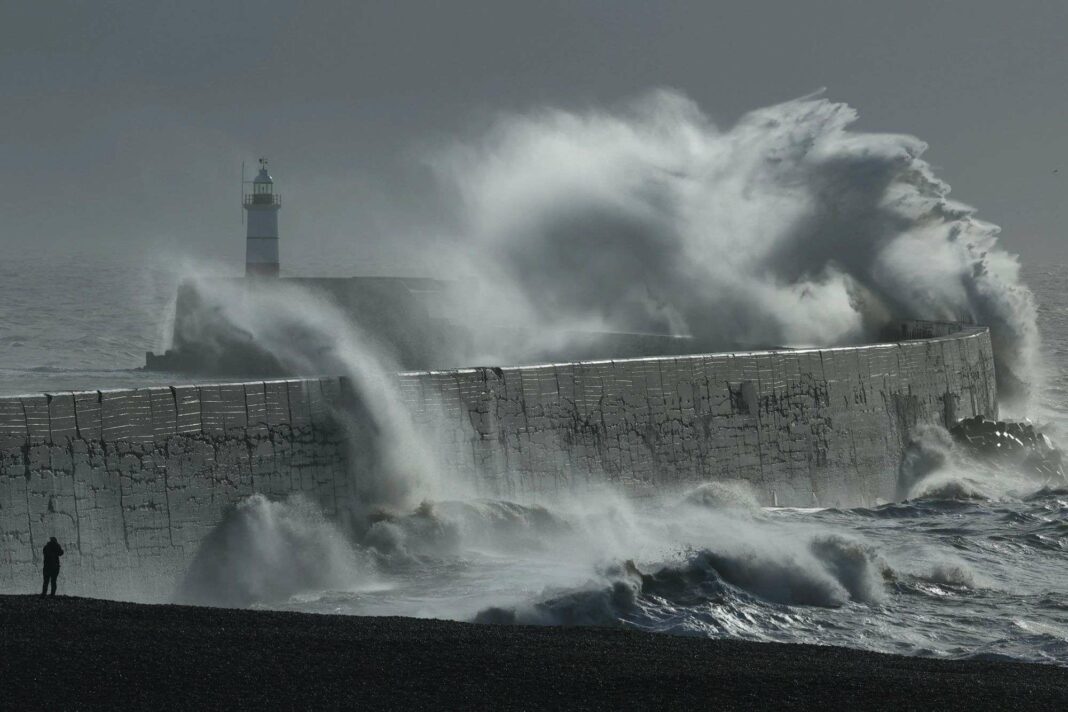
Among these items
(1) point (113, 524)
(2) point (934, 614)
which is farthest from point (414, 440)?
(2) point (934, 614)

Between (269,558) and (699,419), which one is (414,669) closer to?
(269,558)

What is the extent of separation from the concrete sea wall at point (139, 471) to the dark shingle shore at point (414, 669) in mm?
1483

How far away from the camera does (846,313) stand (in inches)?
931

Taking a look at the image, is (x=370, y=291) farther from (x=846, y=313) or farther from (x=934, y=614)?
(x=934, y=614)

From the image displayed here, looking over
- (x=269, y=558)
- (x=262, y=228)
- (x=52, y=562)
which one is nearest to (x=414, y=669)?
(x=52, y=562)

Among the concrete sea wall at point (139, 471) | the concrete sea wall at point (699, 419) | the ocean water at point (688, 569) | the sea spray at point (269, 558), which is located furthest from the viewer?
Answer: the concrete sea wall at point (699, 419)

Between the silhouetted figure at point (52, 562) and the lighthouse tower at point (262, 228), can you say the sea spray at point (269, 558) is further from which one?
the lighthouse tower at point (262, 228)

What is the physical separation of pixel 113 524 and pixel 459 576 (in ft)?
8.96

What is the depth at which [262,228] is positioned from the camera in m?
34.4

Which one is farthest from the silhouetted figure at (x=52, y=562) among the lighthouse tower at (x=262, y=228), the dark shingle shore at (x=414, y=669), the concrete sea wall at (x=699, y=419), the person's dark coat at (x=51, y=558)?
the lighthouse tower at (x=262, y=228)

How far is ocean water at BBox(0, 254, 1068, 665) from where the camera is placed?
9.91 m

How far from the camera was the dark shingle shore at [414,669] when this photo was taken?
6434 millimetres

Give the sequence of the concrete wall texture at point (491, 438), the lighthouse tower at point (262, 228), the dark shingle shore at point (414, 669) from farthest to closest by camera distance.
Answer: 1. the lighthouse tower at point (262, 228)
2. the concrete wall texture at point (491, 438)
3. the dark shingle shore at point (414, 669)

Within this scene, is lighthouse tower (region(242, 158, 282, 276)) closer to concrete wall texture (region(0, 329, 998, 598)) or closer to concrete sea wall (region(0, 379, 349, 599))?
concrete wall texture (region(0, 329, 998, 598))
